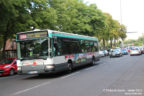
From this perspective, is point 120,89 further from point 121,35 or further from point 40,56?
point 121,35

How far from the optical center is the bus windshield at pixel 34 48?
12508mm

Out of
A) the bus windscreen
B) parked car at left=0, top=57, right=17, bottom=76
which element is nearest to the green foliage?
parked car at left=0, top=57, right=17, bottom=76

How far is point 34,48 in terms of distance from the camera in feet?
41.5

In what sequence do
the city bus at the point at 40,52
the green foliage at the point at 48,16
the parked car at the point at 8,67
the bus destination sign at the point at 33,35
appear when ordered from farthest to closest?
the green foliage at the point at 48,16
the parked car at the point at 8,67
the bus destination sign at the point at 33,35
the city bus at the point at 40,52

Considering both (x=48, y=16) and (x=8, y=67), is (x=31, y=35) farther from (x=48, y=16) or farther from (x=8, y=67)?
(x=48, y=16)

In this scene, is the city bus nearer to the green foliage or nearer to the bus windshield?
the bus windshield

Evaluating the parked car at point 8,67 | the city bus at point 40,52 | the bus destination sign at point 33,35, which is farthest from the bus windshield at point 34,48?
the parked car at point 8,67

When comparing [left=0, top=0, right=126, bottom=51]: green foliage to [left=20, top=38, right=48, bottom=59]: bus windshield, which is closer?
[left=20, top=38, right=48, bottom=59]: bus windshield

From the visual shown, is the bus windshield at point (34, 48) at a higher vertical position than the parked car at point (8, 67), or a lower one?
higher

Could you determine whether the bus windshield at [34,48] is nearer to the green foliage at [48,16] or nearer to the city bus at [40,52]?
the city bus at [40,52]

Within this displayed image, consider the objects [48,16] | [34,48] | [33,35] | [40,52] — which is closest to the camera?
[40,52]

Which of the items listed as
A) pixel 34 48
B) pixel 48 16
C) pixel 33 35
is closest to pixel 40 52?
pixel 34 48

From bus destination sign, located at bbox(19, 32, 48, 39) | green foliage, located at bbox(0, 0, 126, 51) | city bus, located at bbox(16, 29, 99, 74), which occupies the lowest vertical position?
city bus, located at bbox(16, 29, 99, 74)

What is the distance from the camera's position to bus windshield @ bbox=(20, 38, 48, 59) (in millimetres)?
12508
